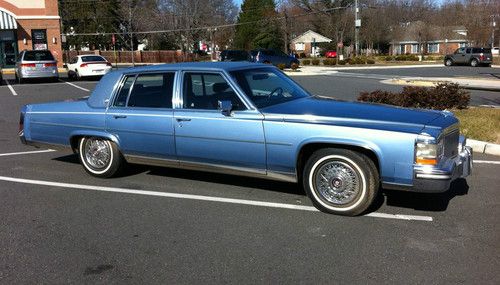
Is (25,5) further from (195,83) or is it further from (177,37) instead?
(195,83)

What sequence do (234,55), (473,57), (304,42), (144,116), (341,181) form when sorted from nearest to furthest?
(341,181) < (144,116) < (234,55) < (473,57) < (304,42)

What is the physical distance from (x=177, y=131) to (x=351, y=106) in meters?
2.09

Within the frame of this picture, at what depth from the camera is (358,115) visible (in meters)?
5.25

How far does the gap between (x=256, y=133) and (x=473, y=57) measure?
4391cm

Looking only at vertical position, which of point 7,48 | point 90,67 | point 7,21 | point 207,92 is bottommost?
point 207,92

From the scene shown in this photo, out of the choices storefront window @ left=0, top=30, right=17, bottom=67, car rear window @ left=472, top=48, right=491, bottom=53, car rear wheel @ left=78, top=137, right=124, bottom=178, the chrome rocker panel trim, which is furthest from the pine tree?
the chrome rocker panel trim

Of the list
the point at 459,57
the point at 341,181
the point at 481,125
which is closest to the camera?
the point at 341,181

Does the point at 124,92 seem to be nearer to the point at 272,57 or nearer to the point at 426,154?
the point at 426,154

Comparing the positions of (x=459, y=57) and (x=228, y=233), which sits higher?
(x=459, y=57)

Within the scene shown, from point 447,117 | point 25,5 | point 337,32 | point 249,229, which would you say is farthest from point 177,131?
point 337,32

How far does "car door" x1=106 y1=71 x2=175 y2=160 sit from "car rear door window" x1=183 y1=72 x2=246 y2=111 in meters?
0.22

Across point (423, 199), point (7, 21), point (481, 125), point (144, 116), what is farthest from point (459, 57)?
point (144, 116)

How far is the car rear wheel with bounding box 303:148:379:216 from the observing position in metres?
5.06

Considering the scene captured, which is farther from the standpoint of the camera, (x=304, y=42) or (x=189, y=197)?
(x=304, y=42)
